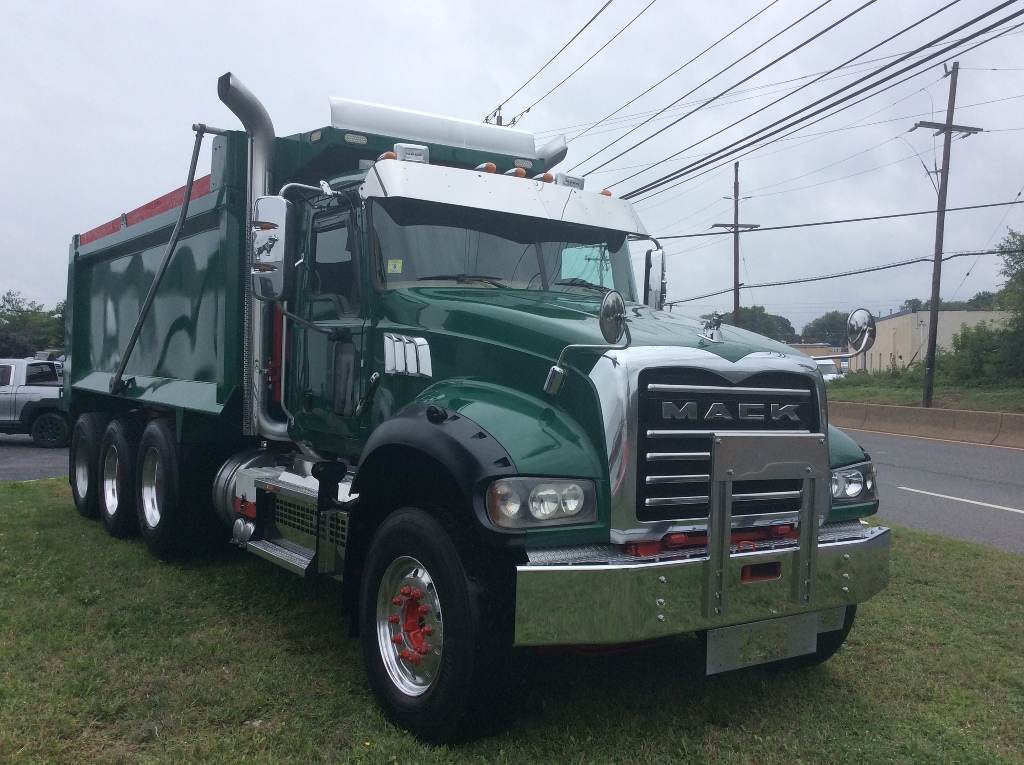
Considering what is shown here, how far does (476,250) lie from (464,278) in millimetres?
199

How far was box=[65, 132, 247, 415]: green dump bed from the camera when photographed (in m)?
6.28

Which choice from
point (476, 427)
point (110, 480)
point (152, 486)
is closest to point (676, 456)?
point (476, 427)

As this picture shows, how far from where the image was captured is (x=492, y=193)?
5125 millimetres

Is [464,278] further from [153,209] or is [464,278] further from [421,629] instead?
[153,209]

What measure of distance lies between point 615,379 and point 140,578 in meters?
4.47

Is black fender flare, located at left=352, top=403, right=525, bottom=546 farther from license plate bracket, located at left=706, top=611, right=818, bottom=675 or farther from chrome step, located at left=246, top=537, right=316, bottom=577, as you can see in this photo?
chrome step, located at left=246, top=537, right=316, bottom=577

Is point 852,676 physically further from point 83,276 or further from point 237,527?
point 83,276

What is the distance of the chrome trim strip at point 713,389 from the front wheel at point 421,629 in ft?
3.50

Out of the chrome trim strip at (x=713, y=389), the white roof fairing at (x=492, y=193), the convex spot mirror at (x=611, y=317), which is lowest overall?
the chrome trim strip at (x=713, y=389)

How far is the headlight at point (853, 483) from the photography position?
14.5ft

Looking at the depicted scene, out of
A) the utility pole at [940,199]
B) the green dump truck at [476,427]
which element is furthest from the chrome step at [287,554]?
the utility pole at [940,199]

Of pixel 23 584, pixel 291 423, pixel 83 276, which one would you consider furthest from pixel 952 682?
pixel 83 276

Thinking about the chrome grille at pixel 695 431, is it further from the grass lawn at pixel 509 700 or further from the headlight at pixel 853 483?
the grass lawn at pixel 509 700

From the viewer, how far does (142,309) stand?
296 inches
